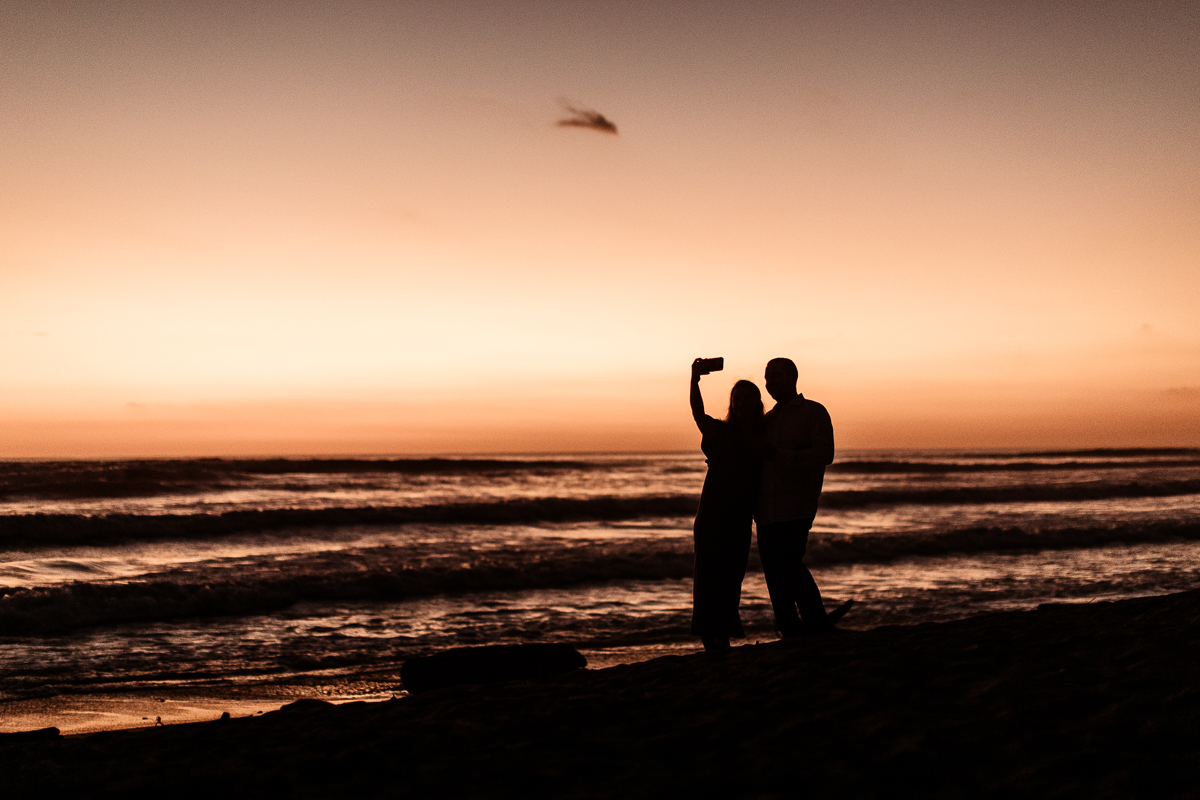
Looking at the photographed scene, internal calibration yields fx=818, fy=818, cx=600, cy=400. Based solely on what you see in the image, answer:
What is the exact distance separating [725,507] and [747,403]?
795 mm

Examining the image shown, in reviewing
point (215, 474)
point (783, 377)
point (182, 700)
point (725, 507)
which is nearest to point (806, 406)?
point (783, 377)

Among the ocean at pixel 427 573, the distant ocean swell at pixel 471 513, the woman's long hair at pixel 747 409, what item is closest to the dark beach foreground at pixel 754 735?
the woman's long hair at pixel 747 409

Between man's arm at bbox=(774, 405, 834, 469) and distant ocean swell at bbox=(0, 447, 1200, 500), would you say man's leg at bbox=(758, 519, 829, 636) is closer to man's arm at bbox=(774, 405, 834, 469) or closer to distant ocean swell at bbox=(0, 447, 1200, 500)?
man's arm at bbox=(774, 405, 834, 469)

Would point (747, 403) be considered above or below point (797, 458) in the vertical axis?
above

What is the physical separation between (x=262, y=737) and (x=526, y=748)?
1622 mm

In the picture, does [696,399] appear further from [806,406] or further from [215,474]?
[215,474]

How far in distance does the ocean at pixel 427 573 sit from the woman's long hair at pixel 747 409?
10.7 feet

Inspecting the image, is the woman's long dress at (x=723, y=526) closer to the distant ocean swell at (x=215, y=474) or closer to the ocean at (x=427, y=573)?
the ocean at (x=427, y=573)

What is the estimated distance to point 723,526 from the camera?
236 inches

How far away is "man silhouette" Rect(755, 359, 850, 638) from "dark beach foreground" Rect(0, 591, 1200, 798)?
1.60 ft

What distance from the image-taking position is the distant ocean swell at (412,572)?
34.4 feet

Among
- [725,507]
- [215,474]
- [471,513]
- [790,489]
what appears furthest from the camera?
[215,474]

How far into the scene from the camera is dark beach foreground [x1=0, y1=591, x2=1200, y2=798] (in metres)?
3.22

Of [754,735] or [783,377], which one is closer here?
[754,735]
